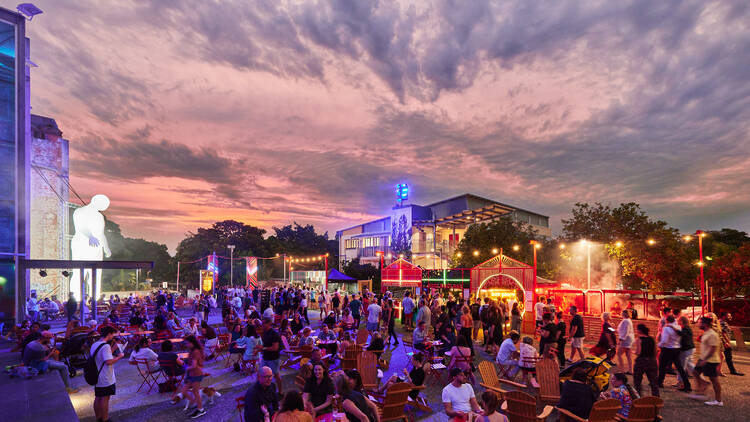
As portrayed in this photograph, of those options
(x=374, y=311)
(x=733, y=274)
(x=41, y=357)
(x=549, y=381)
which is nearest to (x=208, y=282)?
(x=374, y=311)

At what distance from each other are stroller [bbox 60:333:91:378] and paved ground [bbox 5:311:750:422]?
38 cm

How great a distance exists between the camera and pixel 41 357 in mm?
8961

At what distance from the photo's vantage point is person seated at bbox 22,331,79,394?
8859mm

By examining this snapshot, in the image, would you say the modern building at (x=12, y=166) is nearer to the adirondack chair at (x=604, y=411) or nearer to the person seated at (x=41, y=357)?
the person seated at (x=41, y=357)

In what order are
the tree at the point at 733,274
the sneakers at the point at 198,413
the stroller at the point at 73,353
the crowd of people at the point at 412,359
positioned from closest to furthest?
the crowd of people at the point at 412,359 → the sneakers at the point at 198,413 → the stroller at the point at 73,353 → the tree at the point at 733,274

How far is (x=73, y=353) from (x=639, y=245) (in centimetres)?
2925

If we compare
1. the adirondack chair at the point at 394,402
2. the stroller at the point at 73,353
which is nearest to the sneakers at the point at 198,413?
the adirondack chair at the point at 394,402

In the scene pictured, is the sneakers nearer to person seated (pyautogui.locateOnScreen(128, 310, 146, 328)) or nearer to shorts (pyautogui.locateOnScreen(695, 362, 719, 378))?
person seated (pyautogui.locateOnScreen(128, 310, 146, 328))

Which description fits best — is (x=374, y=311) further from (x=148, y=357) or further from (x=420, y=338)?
(x=148, y=357)

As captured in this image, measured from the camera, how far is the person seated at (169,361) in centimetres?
871

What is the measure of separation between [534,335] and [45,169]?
1289 inches

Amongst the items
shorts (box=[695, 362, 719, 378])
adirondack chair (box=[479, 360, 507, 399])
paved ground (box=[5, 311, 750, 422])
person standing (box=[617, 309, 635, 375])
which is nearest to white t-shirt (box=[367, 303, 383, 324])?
paved ground (box=[5, 311, 750, 422])

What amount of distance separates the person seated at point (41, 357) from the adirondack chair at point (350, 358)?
6.11 meters

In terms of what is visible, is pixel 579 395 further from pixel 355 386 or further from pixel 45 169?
pixel 45 169
